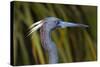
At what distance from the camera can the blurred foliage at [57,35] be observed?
1772 millimetres

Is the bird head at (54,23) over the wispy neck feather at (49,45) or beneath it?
over

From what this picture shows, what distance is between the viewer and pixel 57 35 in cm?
191

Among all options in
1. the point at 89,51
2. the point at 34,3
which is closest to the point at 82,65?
the point at 89,51

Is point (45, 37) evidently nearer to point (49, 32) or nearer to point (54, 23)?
point (49, 32)

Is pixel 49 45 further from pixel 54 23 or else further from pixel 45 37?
pixel 54 23

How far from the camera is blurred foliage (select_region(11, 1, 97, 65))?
177 centimetres

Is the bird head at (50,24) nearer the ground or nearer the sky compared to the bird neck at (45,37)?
nearer the sky

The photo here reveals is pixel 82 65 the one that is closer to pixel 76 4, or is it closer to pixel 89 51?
pixel 89 51

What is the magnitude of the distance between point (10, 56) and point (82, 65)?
0.72 m

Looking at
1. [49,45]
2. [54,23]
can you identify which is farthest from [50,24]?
[49,45]

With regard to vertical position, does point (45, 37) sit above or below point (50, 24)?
below

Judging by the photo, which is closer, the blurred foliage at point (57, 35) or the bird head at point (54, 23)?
the blurred foliage at point (57, 35)

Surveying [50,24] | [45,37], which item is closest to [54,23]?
[50,24]

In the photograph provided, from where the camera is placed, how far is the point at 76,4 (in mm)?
1992
